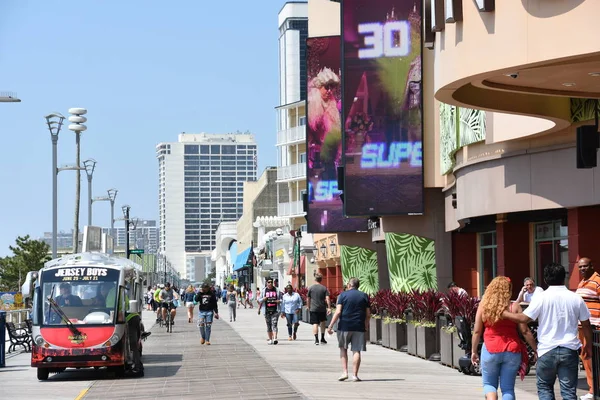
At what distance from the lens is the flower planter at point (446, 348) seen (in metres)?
22.2

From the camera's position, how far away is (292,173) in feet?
279

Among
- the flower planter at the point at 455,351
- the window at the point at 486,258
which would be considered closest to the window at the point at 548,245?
the window at the point at 486,258

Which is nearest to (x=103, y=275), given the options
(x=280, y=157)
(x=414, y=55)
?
(x=414, y=55)

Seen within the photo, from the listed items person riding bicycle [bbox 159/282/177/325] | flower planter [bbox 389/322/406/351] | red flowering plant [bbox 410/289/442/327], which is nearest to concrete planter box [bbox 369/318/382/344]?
flower planter [bbox 389/322/406/351]

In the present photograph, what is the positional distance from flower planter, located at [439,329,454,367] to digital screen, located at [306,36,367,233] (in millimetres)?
23696

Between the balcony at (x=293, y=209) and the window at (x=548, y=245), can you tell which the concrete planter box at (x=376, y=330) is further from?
the balcony at (x=293, y=209)

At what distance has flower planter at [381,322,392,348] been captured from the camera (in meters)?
29.1

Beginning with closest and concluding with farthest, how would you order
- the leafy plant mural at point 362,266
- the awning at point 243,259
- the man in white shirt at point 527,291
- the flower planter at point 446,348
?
the man in white shirt at point 527,291 < the flower planter at point 446,348 < the leafy plant mural at point 362,266 < the awning at point 243,259

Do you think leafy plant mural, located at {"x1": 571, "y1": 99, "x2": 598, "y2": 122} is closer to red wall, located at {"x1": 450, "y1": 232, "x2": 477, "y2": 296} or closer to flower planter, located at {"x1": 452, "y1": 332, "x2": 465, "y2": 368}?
flower planter, located at {"x1": 452, "y1": 332, "x2": 465, "y2": 368}

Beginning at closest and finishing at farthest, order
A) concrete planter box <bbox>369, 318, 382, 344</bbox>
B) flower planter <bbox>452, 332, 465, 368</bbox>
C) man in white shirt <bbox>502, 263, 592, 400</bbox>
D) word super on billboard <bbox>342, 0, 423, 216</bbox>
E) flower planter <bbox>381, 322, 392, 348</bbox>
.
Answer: man in white shirt <bbox>502, 263, 592, 400</bbox>, flower planter <bbox>452, 332, 465, 368</bbox>, flower planter <bbox>381, 322, 392, 348</bbox>, concrete planter box <bbox>369, 318, 382, 344</bbox>, word super on billboard <bbox>342, 0, 423, 216</bbox>

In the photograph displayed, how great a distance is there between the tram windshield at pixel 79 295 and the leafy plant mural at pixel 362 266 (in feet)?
80.3

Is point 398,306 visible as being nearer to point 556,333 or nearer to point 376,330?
point 376,330

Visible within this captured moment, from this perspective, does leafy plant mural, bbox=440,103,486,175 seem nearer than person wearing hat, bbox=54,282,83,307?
No

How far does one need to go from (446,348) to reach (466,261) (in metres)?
14.7
